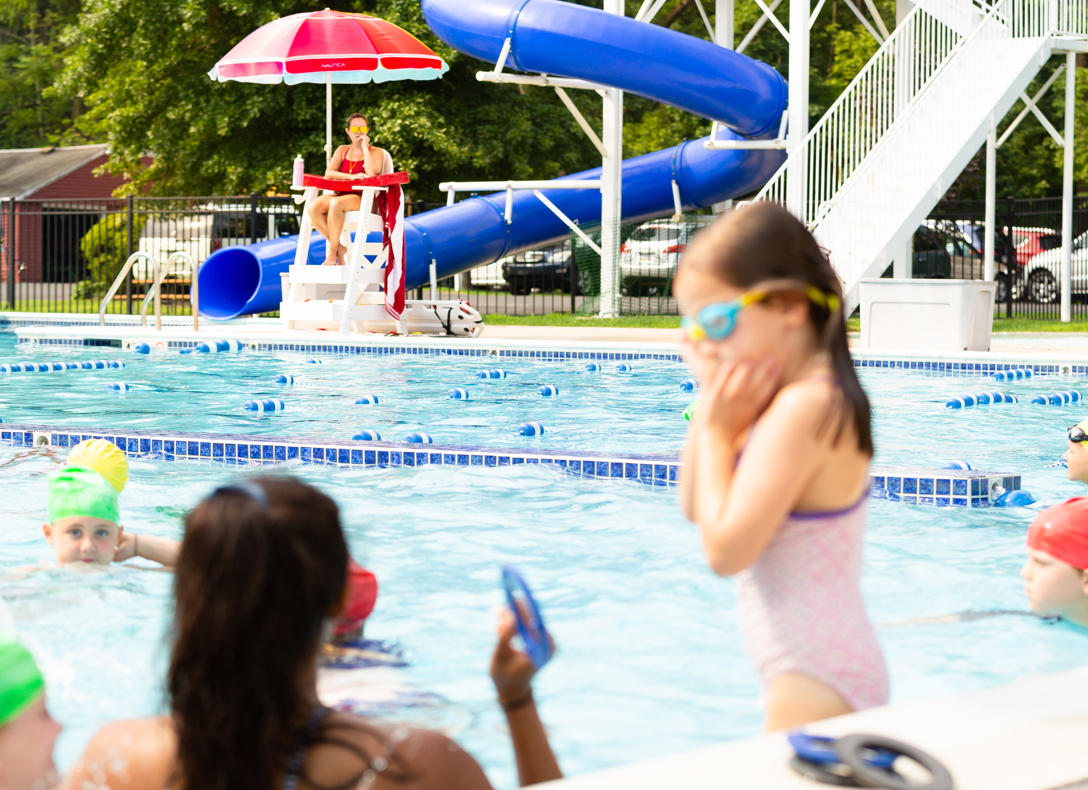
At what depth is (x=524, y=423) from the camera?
8836mm

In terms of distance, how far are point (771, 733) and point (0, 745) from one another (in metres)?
1.21

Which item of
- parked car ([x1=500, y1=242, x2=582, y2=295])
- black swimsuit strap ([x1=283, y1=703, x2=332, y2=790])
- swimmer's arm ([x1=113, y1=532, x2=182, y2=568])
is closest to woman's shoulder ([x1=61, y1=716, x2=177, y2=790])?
black swimsuit strap ([x1=283, y1=703, x2=332, y2=790])

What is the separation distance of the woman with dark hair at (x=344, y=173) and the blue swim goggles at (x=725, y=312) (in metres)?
11.9

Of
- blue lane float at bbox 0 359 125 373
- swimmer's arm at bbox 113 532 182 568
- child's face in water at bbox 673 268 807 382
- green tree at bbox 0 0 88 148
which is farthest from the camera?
green tree at bbox 0 0 88 148

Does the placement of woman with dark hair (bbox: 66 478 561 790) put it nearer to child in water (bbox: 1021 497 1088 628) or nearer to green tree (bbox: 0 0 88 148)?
child in water (bbox: 1021 497 1088 628)

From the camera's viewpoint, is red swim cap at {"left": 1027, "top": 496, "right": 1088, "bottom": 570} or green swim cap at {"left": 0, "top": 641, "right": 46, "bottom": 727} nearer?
green swim cap at {"left": 0, "top": 641, "right": 46, "bottom": 727}

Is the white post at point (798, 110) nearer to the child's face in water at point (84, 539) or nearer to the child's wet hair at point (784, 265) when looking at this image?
the child's face in water at point (84, 539)

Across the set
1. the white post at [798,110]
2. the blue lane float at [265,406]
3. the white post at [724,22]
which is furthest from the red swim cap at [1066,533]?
the white post at [724,22]

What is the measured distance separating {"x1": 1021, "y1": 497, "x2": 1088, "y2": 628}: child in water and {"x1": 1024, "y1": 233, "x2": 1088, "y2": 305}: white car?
18790 millimetres

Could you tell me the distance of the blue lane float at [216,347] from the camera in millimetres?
13219

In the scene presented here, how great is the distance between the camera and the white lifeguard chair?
13.6 metres

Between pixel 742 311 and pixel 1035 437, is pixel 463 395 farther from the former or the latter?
pixel 742 311

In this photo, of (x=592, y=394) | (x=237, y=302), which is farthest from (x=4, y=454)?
(x=237, y=302)

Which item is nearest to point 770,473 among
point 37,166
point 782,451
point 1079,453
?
point 782,451
